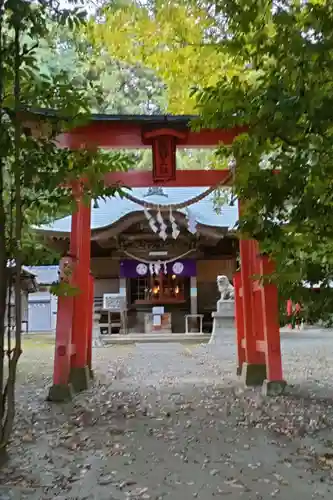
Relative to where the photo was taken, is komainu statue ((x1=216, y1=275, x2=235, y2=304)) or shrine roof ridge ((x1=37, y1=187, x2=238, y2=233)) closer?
komainu statue ((x1=216, y1=275, x2=235, y2=304))

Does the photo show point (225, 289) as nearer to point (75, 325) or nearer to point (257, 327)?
point (257, 327)

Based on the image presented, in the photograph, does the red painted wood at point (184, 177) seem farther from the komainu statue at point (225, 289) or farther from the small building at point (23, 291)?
the komainu statue at point (225, 289)

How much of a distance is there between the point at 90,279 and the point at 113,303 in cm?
928

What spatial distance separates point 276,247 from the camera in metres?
3.04

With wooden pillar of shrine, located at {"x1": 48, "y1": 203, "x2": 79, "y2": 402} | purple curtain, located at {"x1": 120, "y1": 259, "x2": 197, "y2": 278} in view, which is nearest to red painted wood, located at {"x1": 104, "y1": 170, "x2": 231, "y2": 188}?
wooden pillar of shrine, located at {"x1": 48, "y1": 203, "x2": 79, "y2": 402}

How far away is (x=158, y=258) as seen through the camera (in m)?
16.1

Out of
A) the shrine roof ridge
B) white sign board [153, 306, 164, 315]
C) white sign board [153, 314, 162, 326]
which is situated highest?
A: the shrine roof ridge

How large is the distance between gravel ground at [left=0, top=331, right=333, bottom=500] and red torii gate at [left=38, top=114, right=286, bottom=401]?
0.29 meters

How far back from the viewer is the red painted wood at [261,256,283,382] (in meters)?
5.35

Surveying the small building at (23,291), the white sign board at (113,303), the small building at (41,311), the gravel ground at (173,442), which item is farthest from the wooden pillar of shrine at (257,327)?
the small building at (41,311)

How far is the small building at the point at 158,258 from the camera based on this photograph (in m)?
15.3

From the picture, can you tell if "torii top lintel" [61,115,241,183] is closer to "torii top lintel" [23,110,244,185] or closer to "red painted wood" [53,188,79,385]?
"torii top lintel" [23,110,244,185]

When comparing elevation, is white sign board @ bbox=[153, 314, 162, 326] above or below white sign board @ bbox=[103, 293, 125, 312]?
below

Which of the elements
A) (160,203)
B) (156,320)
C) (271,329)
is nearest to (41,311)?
(156,320)
